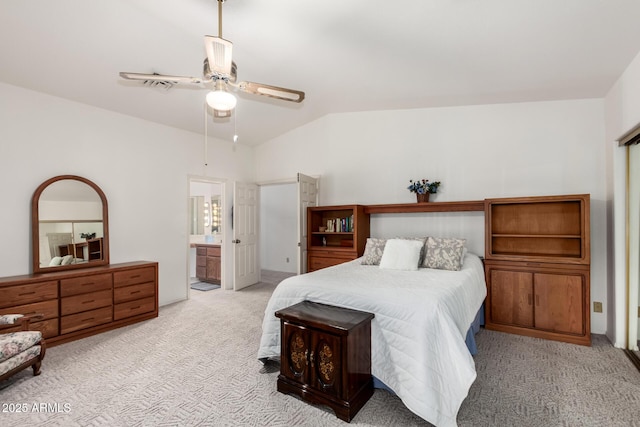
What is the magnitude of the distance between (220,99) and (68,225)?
2.93 m

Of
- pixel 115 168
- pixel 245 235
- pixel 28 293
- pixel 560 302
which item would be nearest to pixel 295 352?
pixel 28 293

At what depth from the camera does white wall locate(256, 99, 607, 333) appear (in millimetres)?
3500

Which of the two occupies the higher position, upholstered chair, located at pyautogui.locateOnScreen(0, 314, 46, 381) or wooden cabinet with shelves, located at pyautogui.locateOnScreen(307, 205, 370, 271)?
wooden cabinet with shelves, located at pyautogui.locateOnScreen(307, 205, 370, 271)

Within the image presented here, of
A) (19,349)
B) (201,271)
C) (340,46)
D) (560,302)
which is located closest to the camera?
(19,349)

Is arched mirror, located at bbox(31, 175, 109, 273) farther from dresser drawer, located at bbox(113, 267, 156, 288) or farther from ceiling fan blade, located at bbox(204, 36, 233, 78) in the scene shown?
ceiling fan blade, located at bbox(204, 36, 233, 78)

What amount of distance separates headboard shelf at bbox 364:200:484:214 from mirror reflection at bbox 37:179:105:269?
362cm

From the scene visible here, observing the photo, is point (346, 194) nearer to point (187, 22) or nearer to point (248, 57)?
point (248, 57)

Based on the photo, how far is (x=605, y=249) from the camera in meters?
3.40

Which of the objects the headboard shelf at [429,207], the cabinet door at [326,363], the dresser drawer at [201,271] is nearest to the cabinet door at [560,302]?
the headboard shelf at [429,207]

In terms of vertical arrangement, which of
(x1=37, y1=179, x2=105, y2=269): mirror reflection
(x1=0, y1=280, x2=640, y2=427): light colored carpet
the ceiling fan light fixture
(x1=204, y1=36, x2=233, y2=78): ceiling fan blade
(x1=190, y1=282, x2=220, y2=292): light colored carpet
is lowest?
(x1=190, y1=282, x2=220, y2=292): light colored carpet

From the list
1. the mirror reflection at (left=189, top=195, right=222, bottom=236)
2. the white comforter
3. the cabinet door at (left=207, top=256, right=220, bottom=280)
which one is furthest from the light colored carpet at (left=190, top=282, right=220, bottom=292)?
the white comforter

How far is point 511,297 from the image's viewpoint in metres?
3.51

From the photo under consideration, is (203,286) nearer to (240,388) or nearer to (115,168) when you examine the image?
(115,168)

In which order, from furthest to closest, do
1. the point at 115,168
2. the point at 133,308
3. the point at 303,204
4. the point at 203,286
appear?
the point at 203,286
the point at 303,204
the point at 115,168
the point at 133,308
